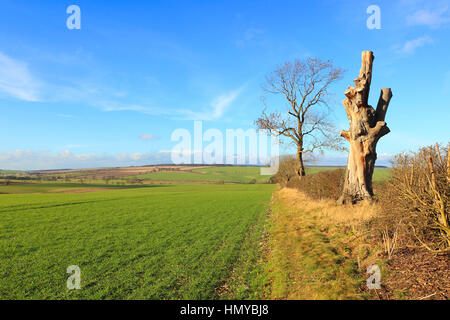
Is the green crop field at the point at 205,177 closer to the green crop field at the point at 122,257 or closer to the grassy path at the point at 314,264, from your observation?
the green crop field at the point at 122,257

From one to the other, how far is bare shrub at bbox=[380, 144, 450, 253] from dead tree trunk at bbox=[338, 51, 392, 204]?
653 cm

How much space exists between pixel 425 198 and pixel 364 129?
26.3 ft

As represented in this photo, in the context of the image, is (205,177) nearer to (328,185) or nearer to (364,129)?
(328,185)

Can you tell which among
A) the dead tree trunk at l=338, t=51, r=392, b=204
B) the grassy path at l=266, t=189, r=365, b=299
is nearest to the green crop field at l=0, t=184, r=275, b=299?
the grassy path at l=266, t=189, r=365, b=299

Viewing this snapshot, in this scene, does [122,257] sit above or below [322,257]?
below

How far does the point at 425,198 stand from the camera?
224 inches

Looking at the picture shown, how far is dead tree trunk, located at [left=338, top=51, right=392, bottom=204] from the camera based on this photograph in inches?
498

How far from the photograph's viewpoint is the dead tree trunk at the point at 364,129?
41.5ft

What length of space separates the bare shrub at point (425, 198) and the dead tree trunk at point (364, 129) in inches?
257

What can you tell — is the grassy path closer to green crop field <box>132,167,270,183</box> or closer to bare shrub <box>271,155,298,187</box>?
bare shrub <box>271,155,298,187</box>

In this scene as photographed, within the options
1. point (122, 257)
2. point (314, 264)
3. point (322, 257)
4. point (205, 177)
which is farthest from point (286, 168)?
point (205, 177)

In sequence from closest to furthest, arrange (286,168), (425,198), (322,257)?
(425,198), (322,257), (286,168)

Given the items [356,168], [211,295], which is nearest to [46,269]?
[211,295]
